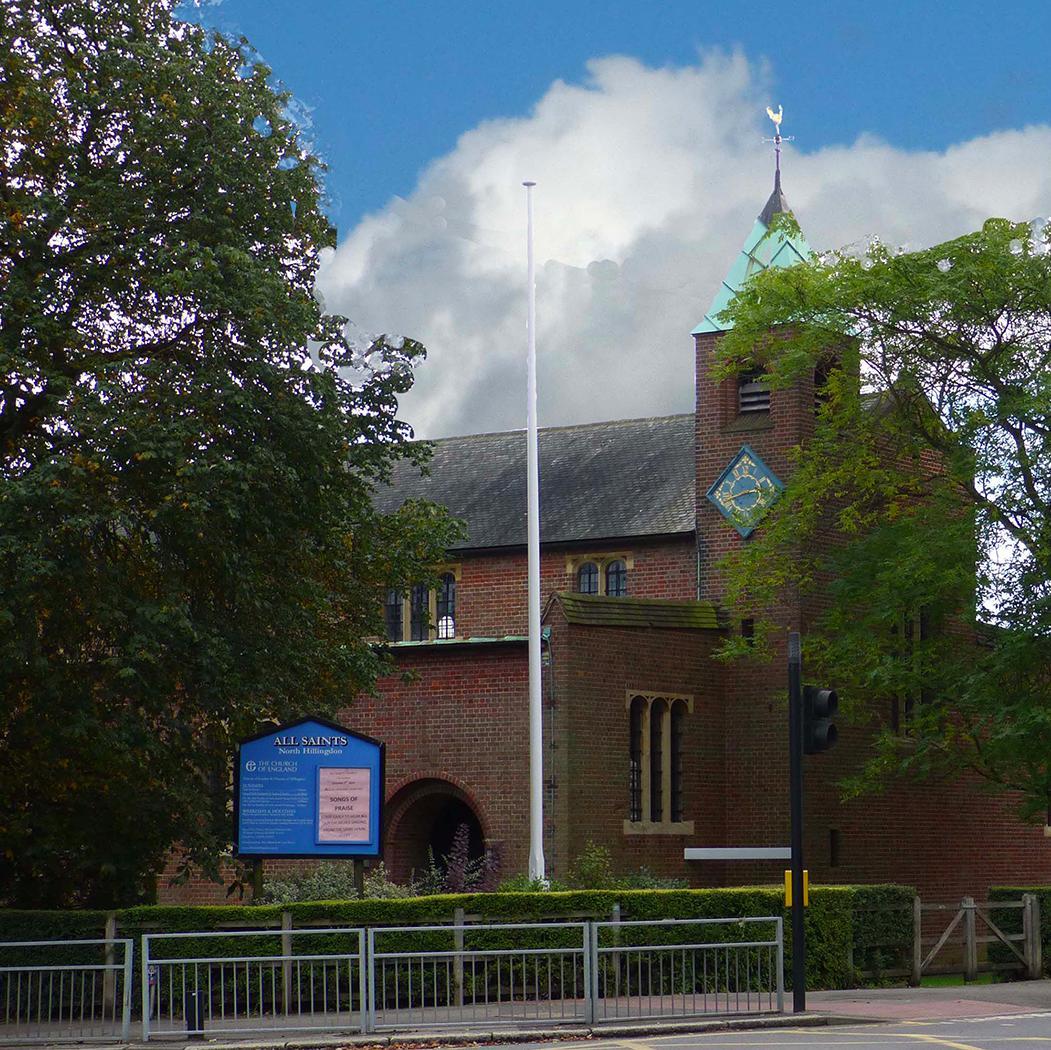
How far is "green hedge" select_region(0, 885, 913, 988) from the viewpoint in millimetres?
21547

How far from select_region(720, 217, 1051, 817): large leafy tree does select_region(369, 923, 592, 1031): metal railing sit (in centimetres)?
1107

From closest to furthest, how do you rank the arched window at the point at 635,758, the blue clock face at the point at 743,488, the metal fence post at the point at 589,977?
1. the metal fence post at the point at 589,977
2. the arched window at the point at 635,758
3. the blue clock face at the point at 743,488

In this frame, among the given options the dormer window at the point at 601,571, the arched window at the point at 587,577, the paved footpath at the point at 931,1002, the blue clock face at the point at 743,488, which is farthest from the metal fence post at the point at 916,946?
the arched window at the point at 587,577

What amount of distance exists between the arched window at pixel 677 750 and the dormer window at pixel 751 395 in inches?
261

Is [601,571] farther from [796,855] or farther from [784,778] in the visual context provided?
[796,855]

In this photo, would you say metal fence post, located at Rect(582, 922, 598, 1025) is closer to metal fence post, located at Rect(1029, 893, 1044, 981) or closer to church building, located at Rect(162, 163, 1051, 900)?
church building, located at Rect(162, 163, 1051, 900)

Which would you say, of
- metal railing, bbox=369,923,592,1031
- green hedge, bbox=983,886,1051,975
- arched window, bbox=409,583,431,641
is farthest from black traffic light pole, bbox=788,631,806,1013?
arched window, bbox=409,583,431,641

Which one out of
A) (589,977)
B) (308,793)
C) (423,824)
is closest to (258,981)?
→ (308,793)

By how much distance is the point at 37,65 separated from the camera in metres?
24.1

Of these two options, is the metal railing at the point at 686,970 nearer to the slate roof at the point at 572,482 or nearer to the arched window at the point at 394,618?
the slate roof at the point at 572,482

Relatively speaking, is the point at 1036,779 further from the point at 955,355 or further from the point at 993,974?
the point at 955,355

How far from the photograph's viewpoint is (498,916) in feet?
73.1

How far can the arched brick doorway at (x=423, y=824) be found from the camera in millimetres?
35438

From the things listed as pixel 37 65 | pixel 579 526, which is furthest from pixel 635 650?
pixel 37 65
